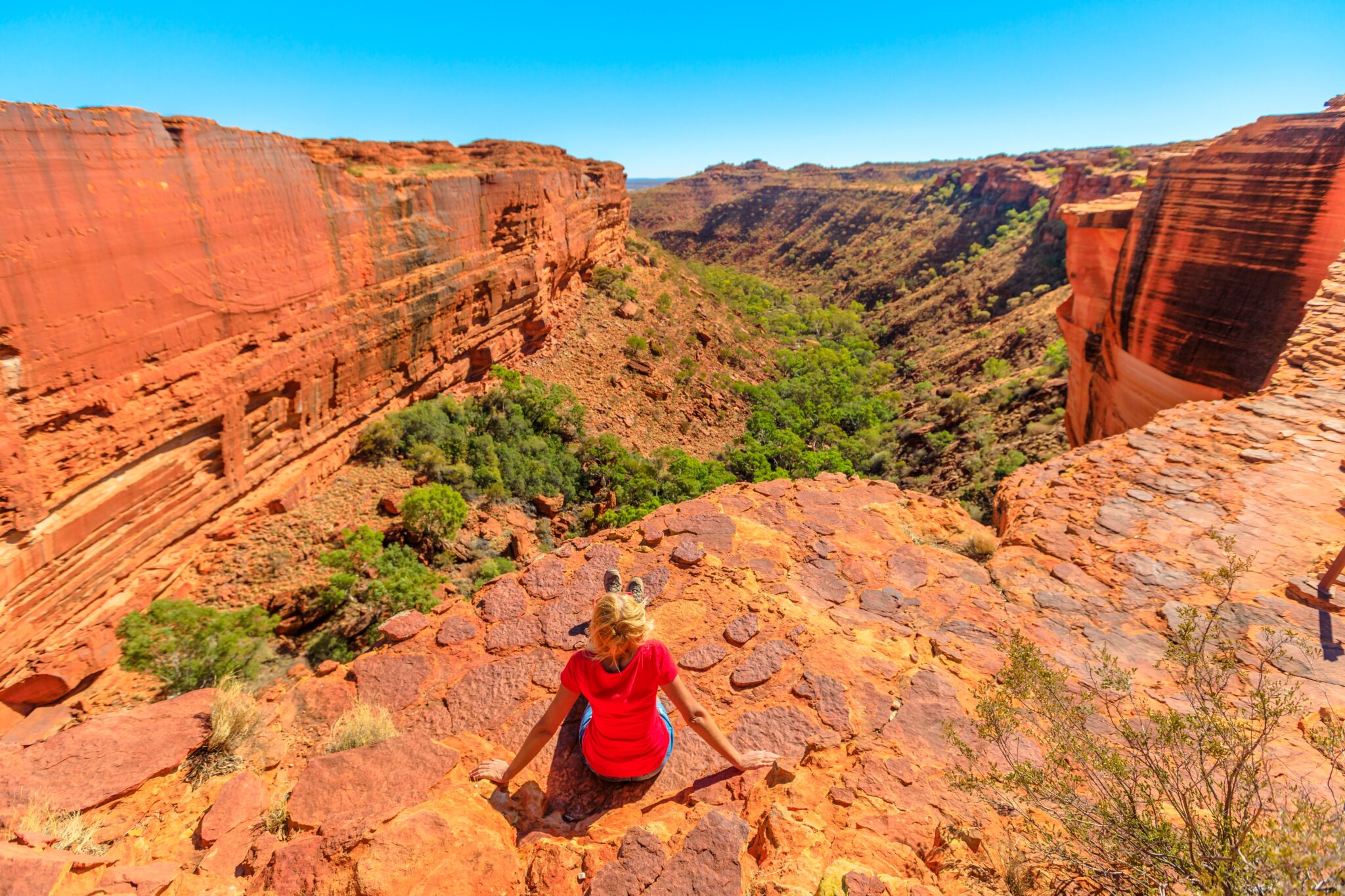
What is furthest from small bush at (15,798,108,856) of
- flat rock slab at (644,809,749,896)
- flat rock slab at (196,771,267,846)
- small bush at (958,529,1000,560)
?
small bush at (958,529,1000,560)

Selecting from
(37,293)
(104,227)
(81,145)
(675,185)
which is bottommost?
(37,293)

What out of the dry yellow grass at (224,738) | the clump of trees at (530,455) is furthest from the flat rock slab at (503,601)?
the clump of trees at (530,455)

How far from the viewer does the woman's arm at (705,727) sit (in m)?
2.74

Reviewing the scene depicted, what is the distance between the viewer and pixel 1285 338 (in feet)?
25.5

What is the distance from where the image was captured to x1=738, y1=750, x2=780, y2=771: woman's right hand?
296 centimetres

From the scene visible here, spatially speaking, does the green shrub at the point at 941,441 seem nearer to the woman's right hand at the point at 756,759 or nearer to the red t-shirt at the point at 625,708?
the woman's right hand at the point at 756,759

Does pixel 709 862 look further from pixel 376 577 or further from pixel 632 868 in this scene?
pixel 376 577

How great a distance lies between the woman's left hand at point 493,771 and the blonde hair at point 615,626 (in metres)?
0.89

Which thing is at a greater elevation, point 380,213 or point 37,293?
point 380,213

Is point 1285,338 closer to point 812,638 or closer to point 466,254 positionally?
point 812,638

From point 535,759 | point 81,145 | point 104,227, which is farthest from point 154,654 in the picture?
point 535,759

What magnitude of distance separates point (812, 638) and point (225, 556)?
8.94 m

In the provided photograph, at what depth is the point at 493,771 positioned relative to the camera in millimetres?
2922

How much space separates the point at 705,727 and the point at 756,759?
0.42m
